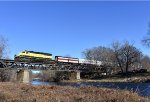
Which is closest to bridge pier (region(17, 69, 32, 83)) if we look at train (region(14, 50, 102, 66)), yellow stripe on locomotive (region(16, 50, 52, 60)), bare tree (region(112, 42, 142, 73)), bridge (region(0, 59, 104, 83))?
bridge (region(0, 59, 104, 83))

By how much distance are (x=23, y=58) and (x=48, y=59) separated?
38.7ft

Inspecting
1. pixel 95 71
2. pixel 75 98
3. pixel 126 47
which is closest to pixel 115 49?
pixel 126 47

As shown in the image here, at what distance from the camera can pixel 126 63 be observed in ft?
407

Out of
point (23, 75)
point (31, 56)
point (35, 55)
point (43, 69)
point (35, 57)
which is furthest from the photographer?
point (43, 69)

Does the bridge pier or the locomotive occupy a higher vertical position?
the locomotive

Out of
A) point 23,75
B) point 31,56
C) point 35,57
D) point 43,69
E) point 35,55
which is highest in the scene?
point 35,55

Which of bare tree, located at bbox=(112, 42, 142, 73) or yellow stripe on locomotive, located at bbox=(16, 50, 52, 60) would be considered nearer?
yellow stripe on locomotive, located at bbox=(16, 50, 52, 60)

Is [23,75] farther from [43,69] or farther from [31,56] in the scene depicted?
[43,69]

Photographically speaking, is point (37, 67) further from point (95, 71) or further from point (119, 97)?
point (119, 97)

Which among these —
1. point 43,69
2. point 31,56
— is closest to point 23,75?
point 31,56

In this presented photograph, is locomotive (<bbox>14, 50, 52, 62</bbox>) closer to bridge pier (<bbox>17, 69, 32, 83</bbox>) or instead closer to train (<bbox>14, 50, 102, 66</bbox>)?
train (<bbox>14, 50, 102, 66</bbox>)

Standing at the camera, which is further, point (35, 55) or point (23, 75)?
point (35, 55)

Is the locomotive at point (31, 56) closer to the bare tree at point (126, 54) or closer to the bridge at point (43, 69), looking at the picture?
the bridge at point (43, 69)

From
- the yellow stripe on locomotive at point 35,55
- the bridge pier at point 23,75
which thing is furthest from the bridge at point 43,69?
the yellow stripe on locomotive at point 35,55
